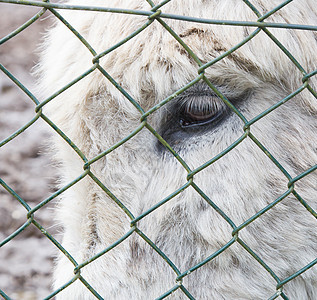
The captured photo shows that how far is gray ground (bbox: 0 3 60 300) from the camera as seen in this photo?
213 inches

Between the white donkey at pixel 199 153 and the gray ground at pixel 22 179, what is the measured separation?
1.79m

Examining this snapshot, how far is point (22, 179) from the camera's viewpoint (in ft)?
20.3

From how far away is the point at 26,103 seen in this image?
23.1ft

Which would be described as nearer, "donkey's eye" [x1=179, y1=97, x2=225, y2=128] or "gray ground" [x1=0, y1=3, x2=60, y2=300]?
"donkey's eye" [x1=179, y1=97, x2=225, y2=128]

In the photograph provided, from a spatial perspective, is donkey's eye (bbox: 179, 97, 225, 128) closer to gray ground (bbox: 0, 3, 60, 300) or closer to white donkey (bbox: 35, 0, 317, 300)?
white donkey (bbox: 35, 0, 317, 300)

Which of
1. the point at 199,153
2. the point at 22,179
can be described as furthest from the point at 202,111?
the point at 22,179

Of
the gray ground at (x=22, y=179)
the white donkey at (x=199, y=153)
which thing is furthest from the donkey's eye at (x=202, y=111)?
the gray ground at (x=22, y=179)

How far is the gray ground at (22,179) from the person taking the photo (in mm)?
5406

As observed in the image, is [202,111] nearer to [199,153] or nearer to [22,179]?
[199,153]

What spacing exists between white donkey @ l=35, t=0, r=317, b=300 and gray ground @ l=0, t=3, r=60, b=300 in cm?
179

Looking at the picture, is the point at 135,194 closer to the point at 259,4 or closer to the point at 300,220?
the point at 300,220

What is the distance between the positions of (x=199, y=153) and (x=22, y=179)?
13.3ft

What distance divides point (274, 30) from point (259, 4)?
5.0 inches

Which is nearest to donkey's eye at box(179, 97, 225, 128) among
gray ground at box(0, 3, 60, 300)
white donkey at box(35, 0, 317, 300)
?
white donkey at box(35, 0, 317, 300)
